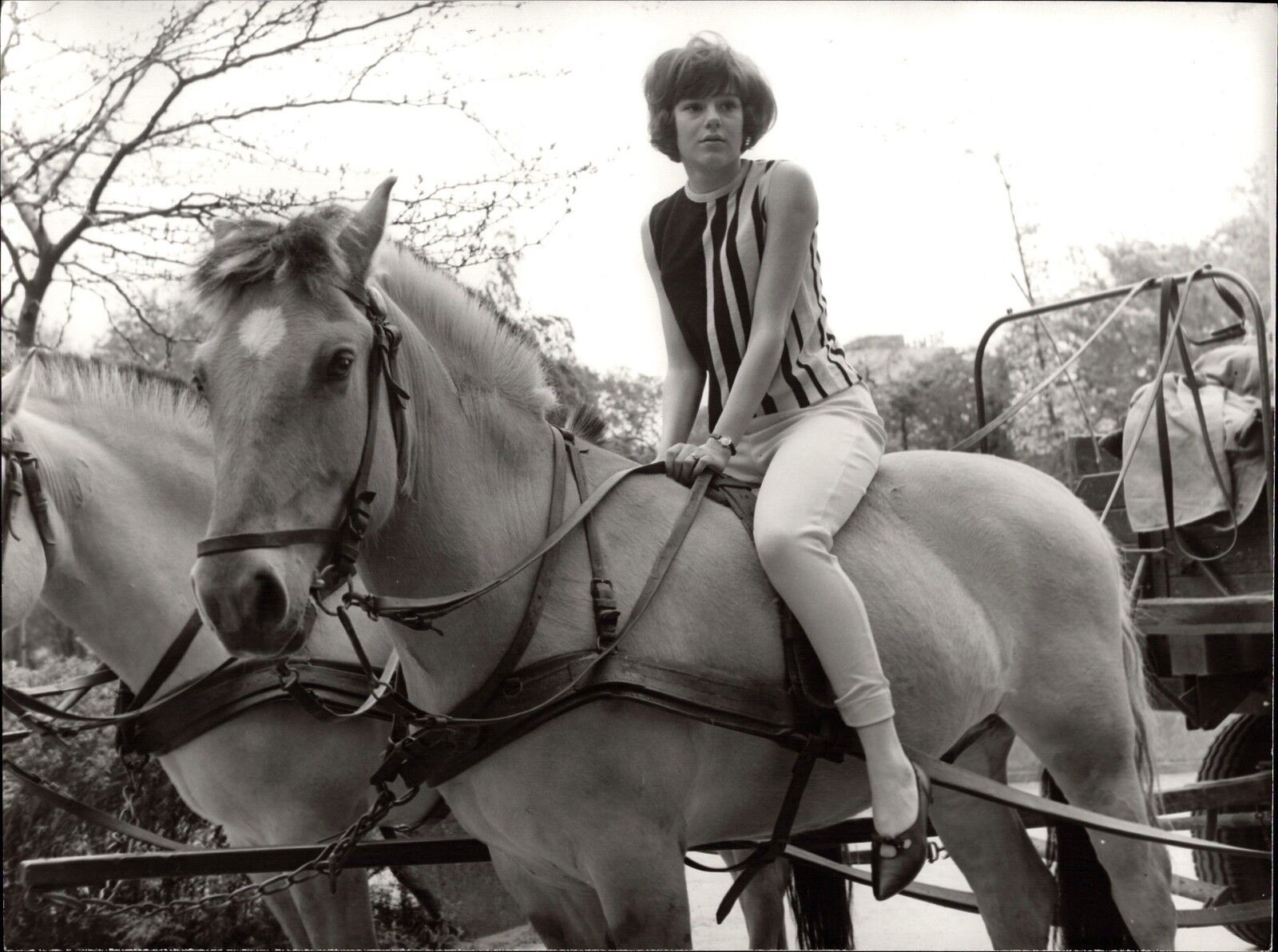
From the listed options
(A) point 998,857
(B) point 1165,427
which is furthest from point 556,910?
(B) point 1165,427

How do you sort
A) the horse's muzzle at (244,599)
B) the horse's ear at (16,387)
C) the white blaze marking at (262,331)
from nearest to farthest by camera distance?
the horse's muzzle at (244,599)
the white blaze marking at (262,331)
the horse's ear at (16,387)

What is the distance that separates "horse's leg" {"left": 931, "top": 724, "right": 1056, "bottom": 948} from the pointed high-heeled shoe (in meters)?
1.02

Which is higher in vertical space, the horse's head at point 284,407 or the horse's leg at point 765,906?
the horse's head at point 284,407

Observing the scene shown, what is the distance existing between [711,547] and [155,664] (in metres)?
1.57

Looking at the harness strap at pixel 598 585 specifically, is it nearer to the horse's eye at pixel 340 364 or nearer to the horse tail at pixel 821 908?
the horse's eye at pixel 340 364

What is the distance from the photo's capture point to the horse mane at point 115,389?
3.04m

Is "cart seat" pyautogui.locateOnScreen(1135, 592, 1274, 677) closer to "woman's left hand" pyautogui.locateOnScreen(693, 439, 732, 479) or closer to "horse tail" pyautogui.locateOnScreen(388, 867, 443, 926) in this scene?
"woman's left hand" pyautogui.locateOnScreen(693, 439, 732, 479)

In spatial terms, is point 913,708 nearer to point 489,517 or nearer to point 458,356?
point 489,517

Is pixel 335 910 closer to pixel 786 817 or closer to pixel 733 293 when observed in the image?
pixel 786 817

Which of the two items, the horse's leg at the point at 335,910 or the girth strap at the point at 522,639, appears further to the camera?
the horse's leg at the point at 335,910

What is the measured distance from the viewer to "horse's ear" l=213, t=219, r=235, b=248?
2115mm

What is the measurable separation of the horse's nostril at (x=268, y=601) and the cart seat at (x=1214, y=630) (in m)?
3.05

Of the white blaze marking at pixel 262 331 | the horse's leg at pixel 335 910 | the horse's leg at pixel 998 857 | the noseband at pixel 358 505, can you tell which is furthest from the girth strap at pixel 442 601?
the horse's leg at pixel 998 857

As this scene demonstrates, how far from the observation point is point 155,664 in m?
2.92
